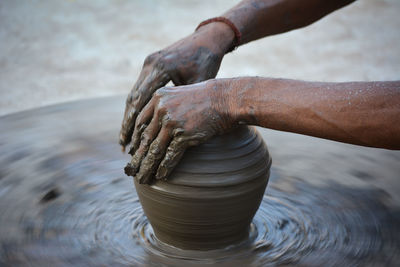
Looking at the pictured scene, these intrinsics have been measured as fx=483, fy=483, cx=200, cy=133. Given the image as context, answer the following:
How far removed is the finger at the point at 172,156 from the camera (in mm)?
1284

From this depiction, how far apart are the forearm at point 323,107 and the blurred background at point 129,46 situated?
9.11ft

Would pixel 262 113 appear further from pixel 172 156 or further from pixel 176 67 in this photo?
pixel 176 67

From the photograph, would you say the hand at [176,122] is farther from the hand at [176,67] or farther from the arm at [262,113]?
the hand at [176,67]

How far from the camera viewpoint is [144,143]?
1329 millimetres

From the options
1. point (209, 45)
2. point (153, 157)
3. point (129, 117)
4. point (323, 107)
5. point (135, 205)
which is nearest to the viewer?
point (323, 107)

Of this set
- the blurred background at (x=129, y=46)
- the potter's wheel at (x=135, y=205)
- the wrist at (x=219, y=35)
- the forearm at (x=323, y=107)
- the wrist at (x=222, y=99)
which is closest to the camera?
the forearm at (x=323, y=107)

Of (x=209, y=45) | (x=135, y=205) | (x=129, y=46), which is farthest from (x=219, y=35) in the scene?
(x=129, y=46)

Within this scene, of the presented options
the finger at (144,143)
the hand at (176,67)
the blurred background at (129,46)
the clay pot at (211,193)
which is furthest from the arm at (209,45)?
the blurred background at (129,46)

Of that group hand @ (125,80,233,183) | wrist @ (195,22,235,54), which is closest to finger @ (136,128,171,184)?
hand @ (125,80,233,183)

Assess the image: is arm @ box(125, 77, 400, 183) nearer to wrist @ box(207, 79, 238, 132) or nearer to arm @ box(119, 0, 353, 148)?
wrist @ box(207, 79, 238, 132)

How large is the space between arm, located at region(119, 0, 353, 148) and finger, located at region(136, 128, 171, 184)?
16 centimetres

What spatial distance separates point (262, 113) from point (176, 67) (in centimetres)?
37

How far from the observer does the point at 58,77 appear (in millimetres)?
4250

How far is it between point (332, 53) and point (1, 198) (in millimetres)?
3594
